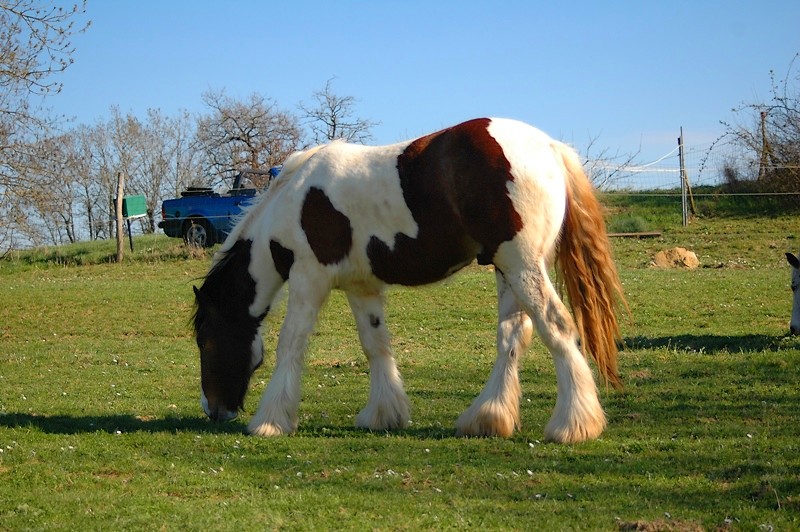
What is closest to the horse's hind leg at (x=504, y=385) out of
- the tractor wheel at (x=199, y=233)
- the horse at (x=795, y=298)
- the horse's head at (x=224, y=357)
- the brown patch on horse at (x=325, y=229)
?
the brown patch on horse at (x=325, y=229)

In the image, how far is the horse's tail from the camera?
23.2 ft

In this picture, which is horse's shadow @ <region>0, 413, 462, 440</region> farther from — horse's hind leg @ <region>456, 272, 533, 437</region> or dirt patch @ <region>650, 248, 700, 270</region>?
dirt patch @ <region>650, 248, 700, 270</region>

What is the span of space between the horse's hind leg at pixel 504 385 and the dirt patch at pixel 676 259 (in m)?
15.7

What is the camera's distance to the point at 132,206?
92.7ft

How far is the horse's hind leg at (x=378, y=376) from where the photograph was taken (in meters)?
7.82

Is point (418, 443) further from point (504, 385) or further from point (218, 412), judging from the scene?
point (218, 412)

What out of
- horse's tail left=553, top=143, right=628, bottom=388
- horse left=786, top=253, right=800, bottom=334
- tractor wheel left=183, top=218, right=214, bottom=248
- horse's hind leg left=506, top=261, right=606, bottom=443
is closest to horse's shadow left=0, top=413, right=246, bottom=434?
horse's hind leg left=506, top=261, right=606, bottom=443

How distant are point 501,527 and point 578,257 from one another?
9.19 feet

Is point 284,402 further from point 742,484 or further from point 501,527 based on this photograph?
point 742,484

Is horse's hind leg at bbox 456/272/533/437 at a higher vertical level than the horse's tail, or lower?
lower

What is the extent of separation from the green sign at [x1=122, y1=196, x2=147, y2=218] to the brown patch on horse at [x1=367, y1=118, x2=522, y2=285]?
2171cm

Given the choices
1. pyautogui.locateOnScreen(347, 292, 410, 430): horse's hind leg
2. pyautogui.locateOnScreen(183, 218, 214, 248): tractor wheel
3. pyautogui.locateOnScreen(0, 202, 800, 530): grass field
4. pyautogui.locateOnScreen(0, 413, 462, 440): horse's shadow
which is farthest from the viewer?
pyautogui.locateOnScreen(183, 218, 214, 248): tractor wheel

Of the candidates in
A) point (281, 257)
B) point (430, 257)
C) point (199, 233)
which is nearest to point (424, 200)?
point (430, 257)

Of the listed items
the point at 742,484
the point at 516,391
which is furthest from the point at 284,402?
the point at 742,484
